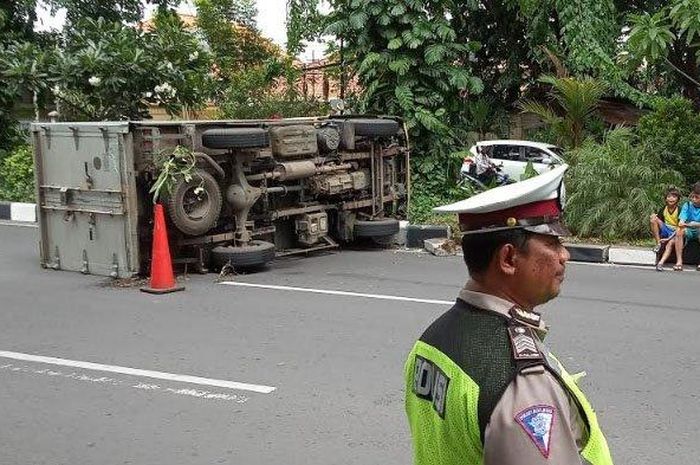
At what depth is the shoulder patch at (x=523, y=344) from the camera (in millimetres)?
1741

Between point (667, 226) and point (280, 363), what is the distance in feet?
19.8

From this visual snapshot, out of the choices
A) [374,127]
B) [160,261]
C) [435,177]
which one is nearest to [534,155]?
[435,177]

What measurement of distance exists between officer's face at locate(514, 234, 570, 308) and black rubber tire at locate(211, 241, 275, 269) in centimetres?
781

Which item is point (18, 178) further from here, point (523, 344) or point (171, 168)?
point (523, 344)

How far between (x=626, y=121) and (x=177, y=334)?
1351cm

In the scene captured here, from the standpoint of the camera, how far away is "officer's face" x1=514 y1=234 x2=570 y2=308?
6.23 feet

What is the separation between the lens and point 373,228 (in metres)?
11.4

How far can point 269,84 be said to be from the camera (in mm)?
20891

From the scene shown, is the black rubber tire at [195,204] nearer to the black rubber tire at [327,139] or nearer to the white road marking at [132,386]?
the black rubber tire at [327,139]

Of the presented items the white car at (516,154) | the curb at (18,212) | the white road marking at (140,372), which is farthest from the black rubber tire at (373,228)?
the curb at (18,212)

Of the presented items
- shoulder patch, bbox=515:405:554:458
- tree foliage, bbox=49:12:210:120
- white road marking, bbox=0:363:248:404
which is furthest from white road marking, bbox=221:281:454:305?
tree foliage, bbox=49:12:210:120

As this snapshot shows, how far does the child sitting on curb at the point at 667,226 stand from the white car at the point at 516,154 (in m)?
4.96

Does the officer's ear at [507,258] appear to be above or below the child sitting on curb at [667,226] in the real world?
above

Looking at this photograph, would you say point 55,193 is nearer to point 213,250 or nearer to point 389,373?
point 213,250
